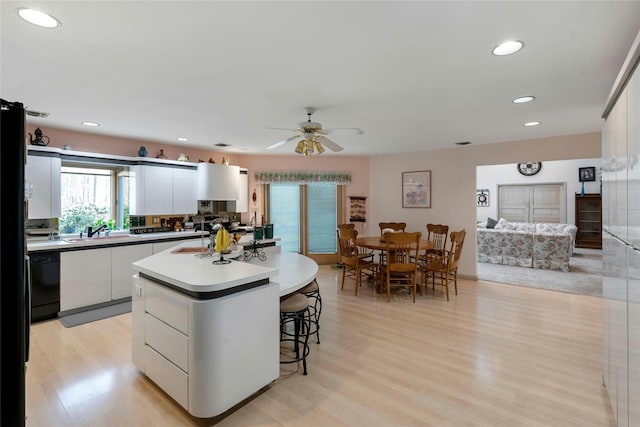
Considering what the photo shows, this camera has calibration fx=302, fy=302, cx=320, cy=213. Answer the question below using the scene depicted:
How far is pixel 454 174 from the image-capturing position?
5617 millimetres

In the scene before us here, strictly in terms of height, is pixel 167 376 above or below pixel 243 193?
below

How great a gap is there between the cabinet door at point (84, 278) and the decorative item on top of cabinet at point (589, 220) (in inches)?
416

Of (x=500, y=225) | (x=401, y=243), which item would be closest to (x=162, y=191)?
(x=401, y=243)

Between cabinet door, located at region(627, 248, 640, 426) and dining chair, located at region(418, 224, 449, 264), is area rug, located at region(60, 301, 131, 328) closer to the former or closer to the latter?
dining chair, located at region(418, 224, 449, 264)

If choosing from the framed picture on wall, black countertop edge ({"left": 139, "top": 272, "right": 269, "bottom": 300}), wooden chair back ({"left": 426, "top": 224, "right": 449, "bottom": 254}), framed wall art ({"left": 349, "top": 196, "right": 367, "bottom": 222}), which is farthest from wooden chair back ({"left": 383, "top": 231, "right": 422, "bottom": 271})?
the framed picture on wall

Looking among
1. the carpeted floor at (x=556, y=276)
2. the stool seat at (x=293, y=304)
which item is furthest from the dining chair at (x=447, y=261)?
the stool seat at (x=293, y=304)

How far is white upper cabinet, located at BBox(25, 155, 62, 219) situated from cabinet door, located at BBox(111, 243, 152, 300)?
846 mm

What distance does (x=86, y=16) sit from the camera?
1.62 meters

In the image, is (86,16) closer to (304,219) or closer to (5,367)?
(5,367)

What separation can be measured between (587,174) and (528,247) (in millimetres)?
3849

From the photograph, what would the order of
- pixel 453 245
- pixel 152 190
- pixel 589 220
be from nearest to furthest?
pixel 453 245, pixel 152 190, pixel 589 220

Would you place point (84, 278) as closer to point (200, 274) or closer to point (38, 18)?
point (200, 274)

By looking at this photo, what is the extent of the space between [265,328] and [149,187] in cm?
364

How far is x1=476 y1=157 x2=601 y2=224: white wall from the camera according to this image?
817 cm
